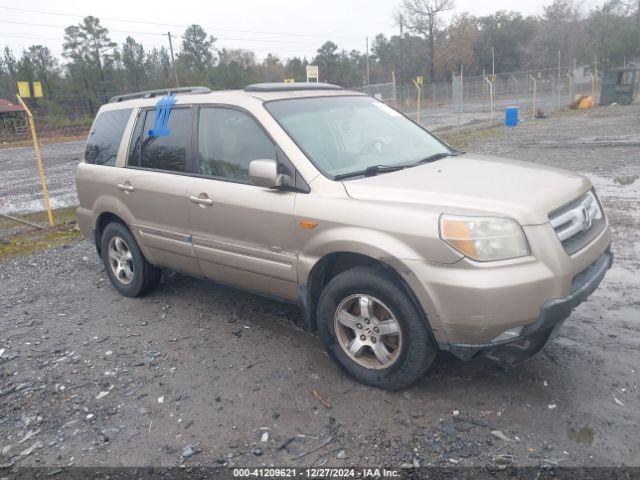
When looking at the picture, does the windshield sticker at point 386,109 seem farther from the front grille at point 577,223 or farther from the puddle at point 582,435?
the puddle at point 582,435

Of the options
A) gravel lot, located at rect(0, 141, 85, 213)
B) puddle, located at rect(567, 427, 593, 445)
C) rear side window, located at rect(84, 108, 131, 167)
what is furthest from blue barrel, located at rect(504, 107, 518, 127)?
puddle, located at rect(567, 427, 593, 445)

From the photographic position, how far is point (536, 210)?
317 cm

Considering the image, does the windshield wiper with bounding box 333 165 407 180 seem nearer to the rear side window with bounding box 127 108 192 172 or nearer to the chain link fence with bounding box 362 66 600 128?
the rear side window with bounding box 127 108 192 172

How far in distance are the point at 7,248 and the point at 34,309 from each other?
2.78m

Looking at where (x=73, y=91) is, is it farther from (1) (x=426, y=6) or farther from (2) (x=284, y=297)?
(1) (x=426, y=6)

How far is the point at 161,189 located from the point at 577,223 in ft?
10.6

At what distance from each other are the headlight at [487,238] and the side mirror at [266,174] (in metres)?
1.22

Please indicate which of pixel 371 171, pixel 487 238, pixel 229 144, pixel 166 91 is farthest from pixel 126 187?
pixel 487 238

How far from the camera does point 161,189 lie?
187 inches

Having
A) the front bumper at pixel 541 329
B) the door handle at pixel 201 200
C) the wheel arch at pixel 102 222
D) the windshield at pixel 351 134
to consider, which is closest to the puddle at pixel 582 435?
the front bumper at pixel 541 329

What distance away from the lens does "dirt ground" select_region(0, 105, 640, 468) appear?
3062mm

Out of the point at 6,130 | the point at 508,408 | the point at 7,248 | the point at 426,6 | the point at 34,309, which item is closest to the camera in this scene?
the point at 508,408

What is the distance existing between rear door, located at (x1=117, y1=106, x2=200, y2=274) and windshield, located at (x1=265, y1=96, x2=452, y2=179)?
966 mm

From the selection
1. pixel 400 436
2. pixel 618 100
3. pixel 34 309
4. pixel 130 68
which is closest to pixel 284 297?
pixel 400 436
